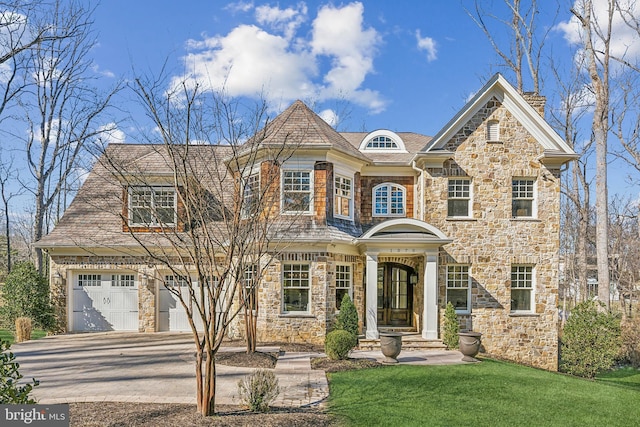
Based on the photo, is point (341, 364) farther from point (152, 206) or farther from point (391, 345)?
point (152, 206)

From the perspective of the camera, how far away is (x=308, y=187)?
14367 mm

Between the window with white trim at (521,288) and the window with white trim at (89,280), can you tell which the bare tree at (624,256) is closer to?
the window with white trim at (521,288)

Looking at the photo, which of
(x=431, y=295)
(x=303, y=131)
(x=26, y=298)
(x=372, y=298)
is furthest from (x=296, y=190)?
(x=26, y=298)

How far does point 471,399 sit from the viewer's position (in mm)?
8203

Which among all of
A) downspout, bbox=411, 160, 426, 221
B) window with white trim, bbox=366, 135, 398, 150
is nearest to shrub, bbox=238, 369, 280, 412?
downspout, bbox=411, 160, 426, 221

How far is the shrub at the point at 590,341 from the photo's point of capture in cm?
1270

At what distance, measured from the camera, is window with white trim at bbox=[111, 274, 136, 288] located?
16.1 m

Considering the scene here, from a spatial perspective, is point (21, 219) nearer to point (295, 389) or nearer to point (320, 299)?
point (320, 299)

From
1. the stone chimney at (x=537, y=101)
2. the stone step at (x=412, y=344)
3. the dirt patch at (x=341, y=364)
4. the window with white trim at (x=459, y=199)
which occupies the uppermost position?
the stone chimney at (x=537, y=101)

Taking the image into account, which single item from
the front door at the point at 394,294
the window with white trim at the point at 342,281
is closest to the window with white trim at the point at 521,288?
the front door at the point at 394,294

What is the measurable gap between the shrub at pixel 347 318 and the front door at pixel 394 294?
3.06m

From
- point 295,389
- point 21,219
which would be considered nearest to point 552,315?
point 295,389

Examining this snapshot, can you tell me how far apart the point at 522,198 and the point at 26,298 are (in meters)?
18.2

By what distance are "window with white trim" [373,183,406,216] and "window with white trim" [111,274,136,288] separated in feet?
32.2
